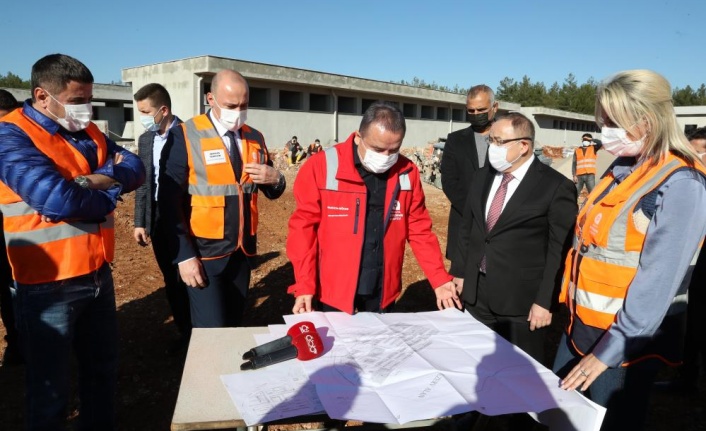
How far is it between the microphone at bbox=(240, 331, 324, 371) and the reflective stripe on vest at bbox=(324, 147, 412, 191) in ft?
3.01

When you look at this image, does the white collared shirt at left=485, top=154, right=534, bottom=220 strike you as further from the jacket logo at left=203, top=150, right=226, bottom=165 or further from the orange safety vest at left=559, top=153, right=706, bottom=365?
the jacket logo at left=203, top=150, right=226, bottom=165

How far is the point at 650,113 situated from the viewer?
187 cm

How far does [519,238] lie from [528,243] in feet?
0.21

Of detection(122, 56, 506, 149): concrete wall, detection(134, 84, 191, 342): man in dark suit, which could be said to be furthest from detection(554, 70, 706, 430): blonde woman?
detection(122, 56, 506, 149): concrete wall

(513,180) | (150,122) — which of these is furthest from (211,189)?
(513,180)

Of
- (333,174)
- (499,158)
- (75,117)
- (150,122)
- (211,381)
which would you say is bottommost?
(211,381)

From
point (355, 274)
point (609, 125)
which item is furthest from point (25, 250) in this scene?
point (609, 125)

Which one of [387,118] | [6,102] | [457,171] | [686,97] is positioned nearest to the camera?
[387,118]

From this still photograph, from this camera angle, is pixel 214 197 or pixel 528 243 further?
pixel 214 197

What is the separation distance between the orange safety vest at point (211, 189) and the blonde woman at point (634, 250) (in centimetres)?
205

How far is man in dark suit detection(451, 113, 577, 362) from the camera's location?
2725 millimetres

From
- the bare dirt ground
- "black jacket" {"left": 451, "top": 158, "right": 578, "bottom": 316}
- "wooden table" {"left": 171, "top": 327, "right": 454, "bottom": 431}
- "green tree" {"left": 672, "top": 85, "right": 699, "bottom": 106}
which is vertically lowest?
the bare dirt ground

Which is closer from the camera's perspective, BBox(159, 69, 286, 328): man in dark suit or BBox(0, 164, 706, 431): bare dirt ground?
BBox(159, 69, 286, 328): man in dark suit

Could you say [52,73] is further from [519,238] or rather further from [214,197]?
[519,238]
